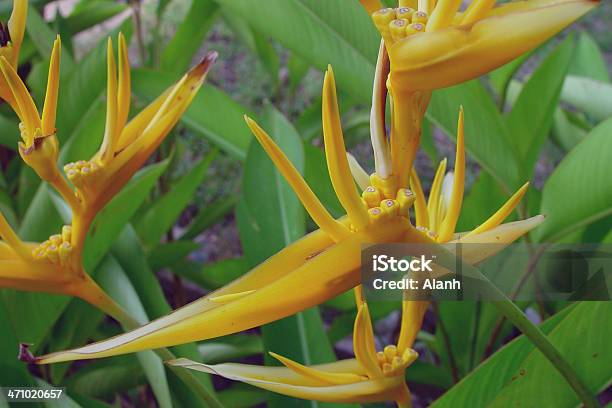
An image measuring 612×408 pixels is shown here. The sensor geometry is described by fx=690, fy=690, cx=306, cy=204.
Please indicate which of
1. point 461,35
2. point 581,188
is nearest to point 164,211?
point 581,188

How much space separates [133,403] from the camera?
1.28 meters

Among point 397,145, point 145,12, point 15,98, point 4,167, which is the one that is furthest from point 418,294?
point 145,12

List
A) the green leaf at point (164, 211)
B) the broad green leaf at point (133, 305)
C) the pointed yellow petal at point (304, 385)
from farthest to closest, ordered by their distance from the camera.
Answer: the green leaf at point (164, 211) < the broad green leaf at point (133, 305) < the pointed yellow petal at point (304, 385)

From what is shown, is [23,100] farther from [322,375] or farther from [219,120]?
[219,120]

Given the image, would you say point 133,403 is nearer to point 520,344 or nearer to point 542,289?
point 542,289

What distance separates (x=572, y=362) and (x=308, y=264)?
11.9 inches

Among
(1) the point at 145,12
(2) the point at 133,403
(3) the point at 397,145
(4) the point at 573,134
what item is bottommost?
(2) the point at 133,403

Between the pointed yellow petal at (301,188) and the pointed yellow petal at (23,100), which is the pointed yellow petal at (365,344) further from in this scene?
the pointed yellow petal at (23,100)

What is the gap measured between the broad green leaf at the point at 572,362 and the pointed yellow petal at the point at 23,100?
1.24 ft

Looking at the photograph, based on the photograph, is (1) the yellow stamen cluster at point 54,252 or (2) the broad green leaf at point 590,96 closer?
(1) the yellow stamen cluster at point 54,252

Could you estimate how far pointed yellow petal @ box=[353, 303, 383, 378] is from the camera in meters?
0.41

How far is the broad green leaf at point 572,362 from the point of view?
0.51 meters

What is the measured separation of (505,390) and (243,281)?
0.26 metres

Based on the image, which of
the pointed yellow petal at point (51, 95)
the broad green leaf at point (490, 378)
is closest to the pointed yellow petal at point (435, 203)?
the broad green leaf at point (490, 378)
